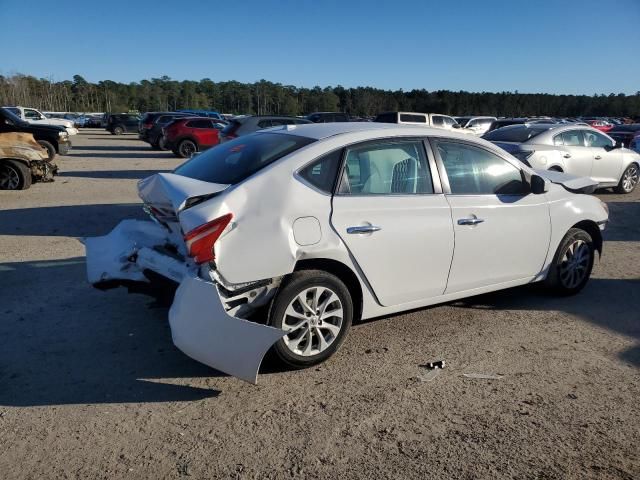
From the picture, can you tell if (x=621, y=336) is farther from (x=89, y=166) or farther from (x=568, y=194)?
(x=89, y=166)

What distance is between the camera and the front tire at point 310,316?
11.6 ft

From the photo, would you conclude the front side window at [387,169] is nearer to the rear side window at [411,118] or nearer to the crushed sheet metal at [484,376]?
the crushed sheet metal at [484,376]

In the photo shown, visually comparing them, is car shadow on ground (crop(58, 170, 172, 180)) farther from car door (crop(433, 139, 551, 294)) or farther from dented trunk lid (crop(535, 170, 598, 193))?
car door (crop(433, 139, 551, 294))

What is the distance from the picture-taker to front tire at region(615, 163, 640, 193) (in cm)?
1253

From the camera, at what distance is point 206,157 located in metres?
4.45

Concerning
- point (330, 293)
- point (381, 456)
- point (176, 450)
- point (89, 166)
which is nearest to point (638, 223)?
point (330, 293)

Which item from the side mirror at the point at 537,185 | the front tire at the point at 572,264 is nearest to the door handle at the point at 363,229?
the side mirror at the point at 537,185

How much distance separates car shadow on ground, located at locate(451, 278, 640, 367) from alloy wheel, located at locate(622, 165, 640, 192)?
794cm

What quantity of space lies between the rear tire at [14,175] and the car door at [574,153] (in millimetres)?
11177

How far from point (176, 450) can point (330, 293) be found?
56.0 inches

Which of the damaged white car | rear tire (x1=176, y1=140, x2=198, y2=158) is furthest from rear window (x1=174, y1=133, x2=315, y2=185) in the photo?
rear tire (x1=176, y1=140, x2=198, y2=158)

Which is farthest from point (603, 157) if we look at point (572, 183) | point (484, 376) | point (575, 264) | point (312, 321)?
point (312, 321)

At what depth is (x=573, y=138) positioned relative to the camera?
11.4m

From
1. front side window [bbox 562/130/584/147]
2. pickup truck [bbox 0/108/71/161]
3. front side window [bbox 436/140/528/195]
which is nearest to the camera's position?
front side window [bbox 436/140/528/195]
